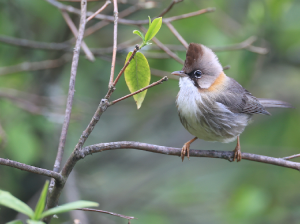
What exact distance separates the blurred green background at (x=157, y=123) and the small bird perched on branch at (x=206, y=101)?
0.80 metres

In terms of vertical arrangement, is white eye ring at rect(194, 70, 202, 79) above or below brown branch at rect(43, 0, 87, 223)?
above

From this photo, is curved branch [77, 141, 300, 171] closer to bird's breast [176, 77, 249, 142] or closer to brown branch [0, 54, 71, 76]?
bird's breast [176, 77, 249, 142]

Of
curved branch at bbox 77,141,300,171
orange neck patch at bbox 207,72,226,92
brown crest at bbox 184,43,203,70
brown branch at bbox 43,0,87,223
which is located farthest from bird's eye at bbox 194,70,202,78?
brown branch at bbox 43,0,87,223

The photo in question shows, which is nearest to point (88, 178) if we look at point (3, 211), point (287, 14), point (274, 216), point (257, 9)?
point (3, 211)

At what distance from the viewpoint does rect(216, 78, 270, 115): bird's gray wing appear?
3762 mm

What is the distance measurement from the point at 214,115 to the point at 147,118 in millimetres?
2368

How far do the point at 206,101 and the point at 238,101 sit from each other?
54 cm

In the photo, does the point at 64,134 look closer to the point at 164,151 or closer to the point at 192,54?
the point at 164,151

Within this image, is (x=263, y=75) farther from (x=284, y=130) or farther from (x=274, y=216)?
(x=274, y=216)

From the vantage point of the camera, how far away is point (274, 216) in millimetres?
4902

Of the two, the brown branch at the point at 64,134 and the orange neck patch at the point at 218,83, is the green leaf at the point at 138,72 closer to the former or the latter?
the brown branch at the point at 64,134

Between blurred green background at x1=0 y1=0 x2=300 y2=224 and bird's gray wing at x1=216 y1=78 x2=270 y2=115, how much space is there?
60cm

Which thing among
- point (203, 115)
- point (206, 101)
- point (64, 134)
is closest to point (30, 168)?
point (64, 134)

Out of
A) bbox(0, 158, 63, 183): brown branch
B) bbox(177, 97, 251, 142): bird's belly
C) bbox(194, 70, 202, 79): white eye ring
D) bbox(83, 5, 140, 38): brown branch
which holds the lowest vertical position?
bbox(0, 158, 63, 183): brown branch
